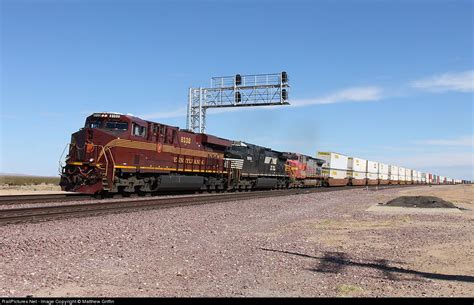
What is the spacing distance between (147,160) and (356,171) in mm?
45482

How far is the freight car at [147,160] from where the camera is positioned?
66.7ft

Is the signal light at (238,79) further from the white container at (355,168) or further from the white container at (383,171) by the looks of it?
the white container at (383,171)

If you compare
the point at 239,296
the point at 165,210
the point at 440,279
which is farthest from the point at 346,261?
the point at 165,210

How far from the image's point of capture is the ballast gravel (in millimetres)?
6305

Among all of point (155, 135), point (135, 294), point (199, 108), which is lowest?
point (135, 294)

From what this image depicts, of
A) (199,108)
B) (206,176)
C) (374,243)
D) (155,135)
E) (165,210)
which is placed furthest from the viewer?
(199,108)

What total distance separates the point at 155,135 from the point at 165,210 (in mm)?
8282

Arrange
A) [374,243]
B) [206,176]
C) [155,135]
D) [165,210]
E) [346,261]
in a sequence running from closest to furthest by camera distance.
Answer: [346,261] → [374,243] → [165,210] → [155,135] → [206,176]

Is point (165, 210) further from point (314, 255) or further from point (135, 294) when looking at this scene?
point (135, 294)

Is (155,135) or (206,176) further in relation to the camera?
(206,176)

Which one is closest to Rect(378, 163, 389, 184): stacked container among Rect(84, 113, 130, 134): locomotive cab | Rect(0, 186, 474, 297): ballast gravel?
Rect(84, 113, 130, 134): locomotive cab

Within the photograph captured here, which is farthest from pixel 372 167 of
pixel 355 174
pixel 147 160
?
pixel 147 160

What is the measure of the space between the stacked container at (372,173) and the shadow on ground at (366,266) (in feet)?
199

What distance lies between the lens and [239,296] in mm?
5797
